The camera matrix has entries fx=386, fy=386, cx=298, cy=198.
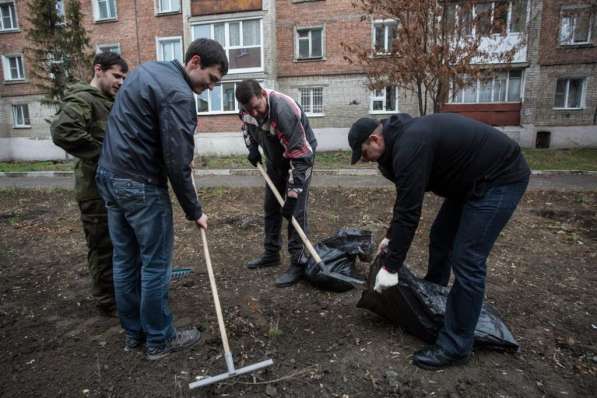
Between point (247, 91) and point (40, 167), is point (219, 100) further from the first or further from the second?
point (247, 91)

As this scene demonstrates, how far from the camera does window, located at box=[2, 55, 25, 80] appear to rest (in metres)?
19.6

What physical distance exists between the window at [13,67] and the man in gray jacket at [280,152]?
71.3 feet

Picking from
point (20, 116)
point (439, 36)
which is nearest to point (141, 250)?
point (439, 36)

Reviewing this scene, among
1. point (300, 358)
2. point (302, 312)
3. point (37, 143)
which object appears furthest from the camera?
point (37, 143)

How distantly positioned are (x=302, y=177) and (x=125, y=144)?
1.55 meters

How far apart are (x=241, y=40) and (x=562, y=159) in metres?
12.7

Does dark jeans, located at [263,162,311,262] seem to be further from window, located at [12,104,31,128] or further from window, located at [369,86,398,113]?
window, located at [12,104,31,128]

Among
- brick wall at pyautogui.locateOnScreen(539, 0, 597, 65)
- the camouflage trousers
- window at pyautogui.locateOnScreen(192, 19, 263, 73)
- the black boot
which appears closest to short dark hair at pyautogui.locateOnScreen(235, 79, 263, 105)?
the camouflage trousers

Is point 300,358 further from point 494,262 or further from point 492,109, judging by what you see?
point 492,109

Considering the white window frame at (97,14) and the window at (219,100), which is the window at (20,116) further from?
the window at (219,100)

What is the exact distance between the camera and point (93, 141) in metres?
2.71

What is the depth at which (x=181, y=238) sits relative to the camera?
16.3 feet

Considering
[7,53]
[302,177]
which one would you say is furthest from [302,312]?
[7,53]

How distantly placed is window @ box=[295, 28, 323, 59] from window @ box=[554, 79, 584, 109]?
31.5ft
